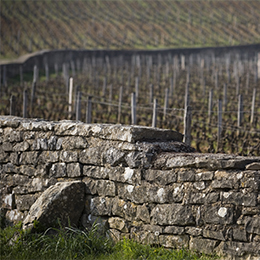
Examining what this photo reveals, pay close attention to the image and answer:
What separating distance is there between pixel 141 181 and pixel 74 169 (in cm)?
105

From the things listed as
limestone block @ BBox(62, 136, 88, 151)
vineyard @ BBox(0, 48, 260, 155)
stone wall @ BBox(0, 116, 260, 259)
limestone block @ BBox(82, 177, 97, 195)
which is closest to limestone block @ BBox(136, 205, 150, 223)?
stone wall @ BBox(0, 116, 260, 259)

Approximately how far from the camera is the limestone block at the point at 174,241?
494cm

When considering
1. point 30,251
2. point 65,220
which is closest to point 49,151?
point 65,220

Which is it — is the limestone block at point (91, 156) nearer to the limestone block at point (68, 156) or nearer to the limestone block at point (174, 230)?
the limestone block at point (68, 156)

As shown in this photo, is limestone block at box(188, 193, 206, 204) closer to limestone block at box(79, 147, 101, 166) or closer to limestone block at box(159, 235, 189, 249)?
limestone block at box(159, 235, 189, 249)

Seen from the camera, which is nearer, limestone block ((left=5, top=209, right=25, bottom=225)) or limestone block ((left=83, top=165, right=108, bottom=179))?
limestone block ((left=83, top=165, right=108, bottom=179))

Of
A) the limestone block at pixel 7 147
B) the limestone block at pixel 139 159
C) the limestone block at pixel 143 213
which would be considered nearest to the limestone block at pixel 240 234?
the limestone block at pixel 143 213

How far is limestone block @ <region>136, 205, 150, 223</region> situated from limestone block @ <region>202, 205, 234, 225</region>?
69 cm

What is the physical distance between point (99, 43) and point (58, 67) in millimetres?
12388

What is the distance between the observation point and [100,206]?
567 centimetres

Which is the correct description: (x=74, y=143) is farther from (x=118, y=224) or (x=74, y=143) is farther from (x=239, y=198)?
(x=239, y=198)

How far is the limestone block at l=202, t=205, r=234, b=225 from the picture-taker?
184 inches

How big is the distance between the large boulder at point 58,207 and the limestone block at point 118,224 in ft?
1.42

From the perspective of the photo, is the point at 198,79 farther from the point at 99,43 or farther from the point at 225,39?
the point at 225,39
